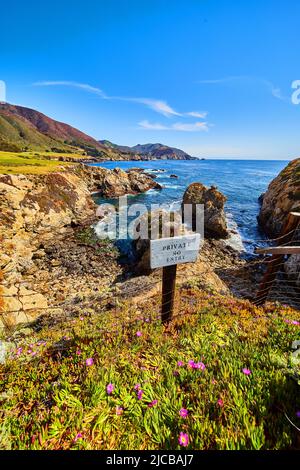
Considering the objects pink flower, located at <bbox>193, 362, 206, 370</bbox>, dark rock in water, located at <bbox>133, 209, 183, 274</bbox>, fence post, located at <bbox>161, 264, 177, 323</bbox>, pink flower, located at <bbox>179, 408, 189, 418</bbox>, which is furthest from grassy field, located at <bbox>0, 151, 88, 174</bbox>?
pink flower, located at <bbox>179, 408, 189, 418</bbox>

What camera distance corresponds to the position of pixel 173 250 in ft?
12.8

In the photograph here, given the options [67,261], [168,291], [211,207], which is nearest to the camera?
[168,291]

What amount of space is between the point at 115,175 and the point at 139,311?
41.2m

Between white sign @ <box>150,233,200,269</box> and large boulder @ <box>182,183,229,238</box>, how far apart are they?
1719cm

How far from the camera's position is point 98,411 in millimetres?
2547

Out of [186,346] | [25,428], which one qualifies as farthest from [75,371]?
[186,346]

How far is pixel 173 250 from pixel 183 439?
8.25 ft

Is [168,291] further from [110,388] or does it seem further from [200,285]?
[200,285]

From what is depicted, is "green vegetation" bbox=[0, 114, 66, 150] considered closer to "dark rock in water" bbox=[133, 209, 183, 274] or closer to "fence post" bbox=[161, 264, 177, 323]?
"dark rock in water" bbox=[133, 209, 183, 274]

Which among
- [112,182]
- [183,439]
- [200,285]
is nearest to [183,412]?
[183,439]

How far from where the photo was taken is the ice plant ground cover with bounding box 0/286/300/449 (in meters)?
2.22

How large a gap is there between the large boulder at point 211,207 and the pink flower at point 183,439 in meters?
19.2

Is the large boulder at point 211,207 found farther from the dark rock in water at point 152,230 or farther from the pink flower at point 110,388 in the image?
the pink flower at point 110,388
